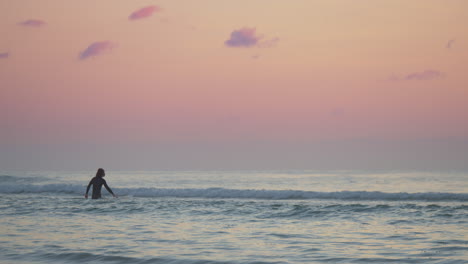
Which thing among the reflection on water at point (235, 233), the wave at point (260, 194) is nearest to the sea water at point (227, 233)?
the reflection on water at point (235, 233)

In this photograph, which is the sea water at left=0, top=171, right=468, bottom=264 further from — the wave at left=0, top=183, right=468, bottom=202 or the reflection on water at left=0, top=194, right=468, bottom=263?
the wave at left=0, top=183, right=468, bottom=202

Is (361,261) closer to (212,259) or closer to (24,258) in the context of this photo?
(212,259)

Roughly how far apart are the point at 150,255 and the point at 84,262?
51.3 inches

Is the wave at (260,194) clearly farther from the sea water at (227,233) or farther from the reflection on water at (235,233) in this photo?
the reflection on water at (235,233)

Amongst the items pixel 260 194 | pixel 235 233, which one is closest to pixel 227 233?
pixel 235 233

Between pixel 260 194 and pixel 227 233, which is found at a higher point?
pixel 260 194

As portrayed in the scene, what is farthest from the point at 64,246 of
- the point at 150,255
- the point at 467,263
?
the point at 467,263

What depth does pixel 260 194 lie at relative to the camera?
90.3ft

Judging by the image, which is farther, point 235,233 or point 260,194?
point 260,194

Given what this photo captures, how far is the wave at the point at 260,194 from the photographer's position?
2403 cm

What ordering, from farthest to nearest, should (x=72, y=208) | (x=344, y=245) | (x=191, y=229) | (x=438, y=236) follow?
(x=72, y=208)
(x=191, y=229)
(x=438, y=236)
(x=344, y=245)

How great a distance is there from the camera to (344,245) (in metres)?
11.3

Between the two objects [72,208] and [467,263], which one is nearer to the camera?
[467,263]

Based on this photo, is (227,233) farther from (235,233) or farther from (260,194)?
(260,194)
